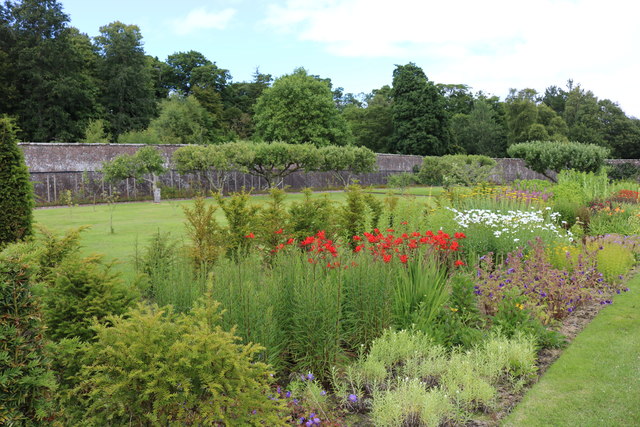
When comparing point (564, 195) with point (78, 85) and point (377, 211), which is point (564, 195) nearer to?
point (377, 211)

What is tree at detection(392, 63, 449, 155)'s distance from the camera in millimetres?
Result: 48875

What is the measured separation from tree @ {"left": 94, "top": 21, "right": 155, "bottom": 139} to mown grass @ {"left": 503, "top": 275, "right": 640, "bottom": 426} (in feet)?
137

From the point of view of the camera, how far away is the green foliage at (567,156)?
2356 cm

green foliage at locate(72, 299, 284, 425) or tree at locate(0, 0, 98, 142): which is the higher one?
tree at locate(0, 0, 98, 142)

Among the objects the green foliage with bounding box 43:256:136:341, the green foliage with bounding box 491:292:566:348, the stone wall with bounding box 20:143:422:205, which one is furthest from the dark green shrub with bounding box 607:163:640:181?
the green foliage with bounding box 43:256:136:341

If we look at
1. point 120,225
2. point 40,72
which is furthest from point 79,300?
point 40,72

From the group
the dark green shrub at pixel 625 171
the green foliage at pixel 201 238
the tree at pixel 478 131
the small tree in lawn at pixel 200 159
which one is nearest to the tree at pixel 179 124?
the small tree in lawn at pixel 200 159

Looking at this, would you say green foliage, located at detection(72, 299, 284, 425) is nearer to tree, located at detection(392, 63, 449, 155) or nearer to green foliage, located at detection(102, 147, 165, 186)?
green foliage, located at detection(102, 147, 165, 186)

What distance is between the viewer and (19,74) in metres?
34.7

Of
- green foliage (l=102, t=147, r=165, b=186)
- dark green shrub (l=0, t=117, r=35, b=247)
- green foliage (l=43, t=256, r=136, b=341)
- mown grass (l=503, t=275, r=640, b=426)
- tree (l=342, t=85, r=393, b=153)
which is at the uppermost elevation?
tree (l=342, t=85, r=393, b=153)

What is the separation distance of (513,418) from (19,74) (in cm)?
4031

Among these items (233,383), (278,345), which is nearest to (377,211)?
(278,345)

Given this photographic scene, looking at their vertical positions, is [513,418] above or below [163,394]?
below

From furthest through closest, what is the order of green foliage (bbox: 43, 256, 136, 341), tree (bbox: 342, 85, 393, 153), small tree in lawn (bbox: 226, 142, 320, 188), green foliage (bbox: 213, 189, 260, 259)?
1. tree (bbox: 342, 85, 393, 153)
2. small tree in lawn (bbox: 226, 142, 320, 188)
3. green foliage (bbox: 213, 189, 260, 259)
4. green foliage (bbox: 43, 256, 136, 341)
